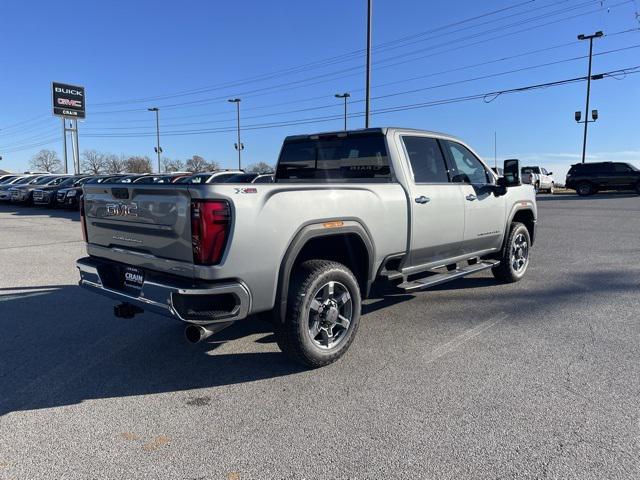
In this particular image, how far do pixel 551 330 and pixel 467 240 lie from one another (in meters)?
1.38

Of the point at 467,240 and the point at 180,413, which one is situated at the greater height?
the point at 467,240

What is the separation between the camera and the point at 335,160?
5.47 metres

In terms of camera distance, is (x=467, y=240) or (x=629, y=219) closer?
(x=467, y=240)

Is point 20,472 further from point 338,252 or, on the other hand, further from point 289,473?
point 338,252

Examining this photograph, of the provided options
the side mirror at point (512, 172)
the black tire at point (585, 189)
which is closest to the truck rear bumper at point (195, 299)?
the side mirror at point (512, 172)

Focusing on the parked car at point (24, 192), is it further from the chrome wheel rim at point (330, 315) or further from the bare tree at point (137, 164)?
the bare tree at point (137, 164)

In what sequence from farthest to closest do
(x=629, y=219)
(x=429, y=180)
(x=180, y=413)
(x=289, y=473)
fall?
1. (x=629, y=219)
2. (x=429, y=180)
3. (x=180, y=413)
4. (x=289, y=473)

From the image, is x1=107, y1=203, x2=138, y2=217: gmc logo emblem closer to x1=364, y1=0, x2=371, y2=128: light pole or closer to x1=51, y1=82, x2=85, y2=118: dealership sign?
x1=364, y1=0, x2=371, y2=128: light pole

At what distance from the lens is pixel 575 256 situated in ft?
29.3

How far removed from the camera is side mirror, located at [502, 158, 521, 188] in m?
5.94

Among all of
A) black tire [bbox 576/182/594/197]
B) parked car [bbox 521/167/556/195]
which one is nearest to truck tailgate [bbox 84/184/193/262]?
black tire [bbox 576/182/594/197]

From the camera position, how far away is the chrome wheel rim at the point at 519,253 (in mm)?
6783

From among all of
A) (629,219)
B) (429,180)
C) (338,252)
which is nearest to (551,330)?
(429,180)

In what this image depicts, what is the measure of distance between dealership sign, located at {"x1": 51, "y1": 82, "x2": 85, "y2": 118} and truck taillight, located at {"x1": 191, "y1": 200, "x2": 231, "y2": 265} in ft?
154
